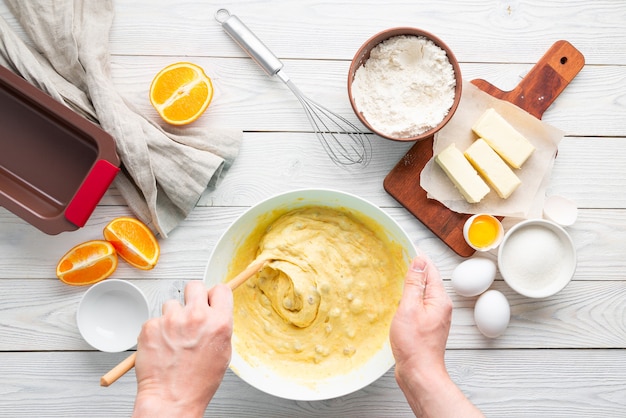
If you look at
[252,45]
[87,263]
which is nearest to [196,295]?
[87,263]

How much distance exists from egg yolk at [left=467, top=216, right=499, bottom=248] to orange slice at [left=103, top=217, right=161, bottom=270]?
31.3 inches

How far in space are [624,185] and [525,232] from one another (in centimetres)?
34

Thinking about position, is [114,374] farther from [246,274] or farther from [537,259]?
[537,259]

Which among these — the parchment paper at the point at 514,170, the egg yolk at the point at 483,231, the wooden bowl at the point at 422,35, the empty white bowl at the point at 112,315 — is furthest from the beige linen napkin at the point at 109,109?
the egg yolk at the point at 483,231

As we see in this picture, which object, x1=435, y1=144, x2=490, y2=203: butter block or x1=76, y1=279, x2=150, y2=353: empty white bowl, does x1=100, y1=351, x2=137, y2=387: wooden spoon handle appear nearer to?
x1=76, y1=279, x2=150, y2=353: empty white bowl

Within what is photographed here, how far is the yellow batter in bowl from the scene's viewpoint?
4.66 ft

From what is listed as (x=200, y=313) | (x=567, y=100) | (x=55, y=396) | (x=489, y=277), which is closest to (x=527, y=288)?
(x=489, y=277)

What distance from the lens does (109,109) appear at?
1460mm

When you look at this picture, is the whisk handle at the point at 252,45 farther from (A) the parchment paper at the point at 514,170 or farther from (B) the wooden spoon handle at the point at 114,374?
(B) the wooden spoon handle at the point at 114,374

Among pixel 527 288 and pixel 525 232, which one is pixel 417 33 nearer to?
pixel 525 232

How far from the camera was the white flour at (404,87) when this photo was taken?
1462mm

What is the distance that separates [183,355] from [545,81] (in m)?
1.13

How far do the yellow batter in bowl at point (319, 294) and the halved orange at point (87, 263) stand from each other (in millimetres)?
318

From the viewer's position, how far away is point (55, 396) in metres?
1.53
